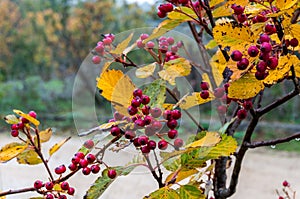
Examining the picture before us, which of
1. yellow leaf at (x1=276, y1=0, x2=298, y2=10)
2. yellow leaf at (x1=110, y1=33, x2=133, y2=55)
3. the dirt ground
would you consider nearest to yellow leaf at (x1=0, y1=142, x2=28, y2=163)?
yellow leaf at (x1=110, y1=33, x2=133, y2=55)

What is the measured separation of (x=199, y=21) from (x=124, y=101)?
0.09m

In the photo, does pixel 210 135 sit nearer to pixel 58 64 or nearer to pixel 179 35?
pixel 179 35

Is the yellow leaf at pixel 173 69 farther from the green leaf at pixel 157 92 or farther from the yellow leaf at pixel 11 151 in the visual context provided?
the yellow leaf at pixel 11 151

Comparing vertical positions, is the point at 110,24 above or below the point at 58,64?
above

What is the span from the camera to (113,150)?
283 mm

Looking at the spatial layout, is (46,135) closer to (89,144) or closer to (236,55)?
(89,144)

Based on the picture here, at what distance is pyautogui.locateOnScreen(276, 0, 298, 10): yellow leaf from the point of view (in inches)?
9.4

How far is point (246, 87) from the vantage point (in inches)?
10.2

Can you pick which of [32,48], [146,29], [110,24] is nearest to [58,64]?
[32,48]

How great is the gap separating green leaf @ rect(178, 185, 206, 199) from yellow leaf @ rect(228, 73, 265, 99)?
75 millimetres

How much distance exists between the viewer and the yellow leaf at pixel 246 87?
26cm

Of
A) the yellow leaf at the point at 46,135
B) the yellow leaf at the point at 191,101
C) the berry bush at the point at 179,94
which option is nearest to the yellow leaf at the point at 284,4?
the berry bush at the point at 179,94

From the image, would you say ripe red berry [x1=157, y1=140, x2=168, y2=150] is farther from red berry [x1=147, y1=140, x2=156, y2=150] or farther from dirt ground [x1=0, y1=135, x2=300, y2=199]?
dirt ground [x1=0, y1=135, x2=300, y2=199]

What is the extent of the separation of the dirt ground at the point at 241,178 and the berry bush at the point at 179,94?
5.77ft
